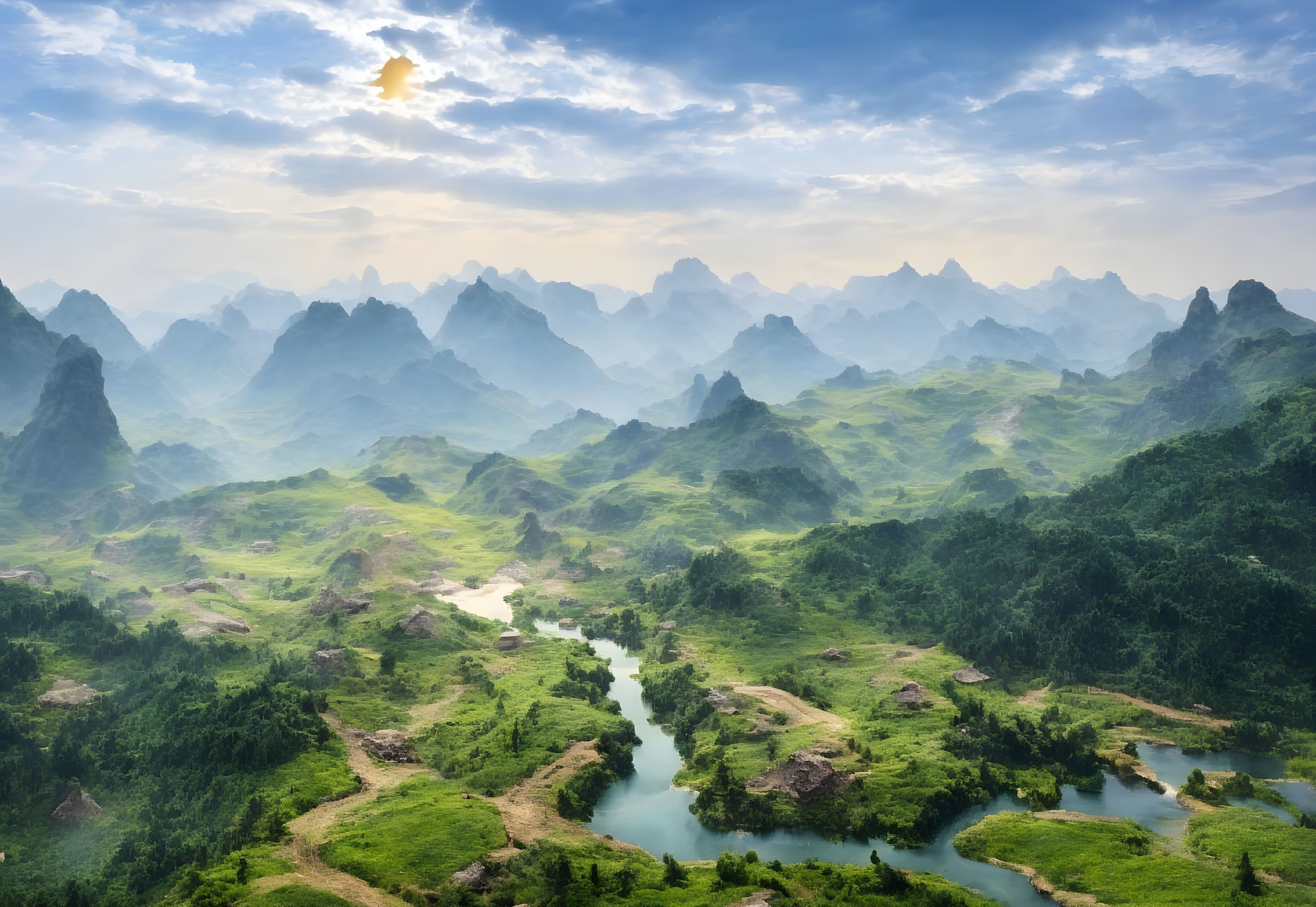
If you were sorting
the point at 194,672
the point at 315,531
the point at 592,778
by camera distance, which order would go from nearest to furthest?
the point at 592,778
the point at 194,672
the point at 315,531

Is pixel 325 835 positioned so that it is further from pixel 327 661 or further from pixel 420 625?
pixel 420 625

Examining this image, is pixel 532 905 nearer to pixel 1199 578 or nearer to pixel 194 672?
pixel 194 672

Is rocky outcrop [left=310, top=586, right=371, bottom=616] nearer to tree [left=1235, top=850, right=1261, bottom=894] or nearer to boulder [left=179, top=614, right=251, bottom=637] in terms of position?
boulder [left=179, top=614, right=251, bottom=637]

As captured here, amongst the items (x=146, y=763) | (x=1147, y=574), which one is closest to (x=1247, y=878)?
(x=1147, y=574)

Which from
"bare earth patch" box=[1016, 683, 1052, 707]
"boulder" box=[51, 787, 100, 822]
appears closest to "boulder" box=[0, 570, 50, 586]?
"boulder" box=[51, 787, 100, 822]

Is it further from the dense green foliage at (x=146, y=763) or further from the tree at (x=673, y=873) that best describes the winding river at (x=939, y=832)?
the dense green foliage at (x=146, y=763)

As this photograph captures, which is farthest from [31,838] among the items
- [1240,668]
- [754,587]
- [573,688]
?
[1240,668]
